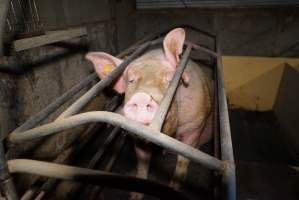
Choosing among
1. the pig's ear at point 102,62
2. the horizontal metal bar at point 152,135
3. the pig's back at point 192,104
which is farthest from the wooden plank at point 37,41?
the pig's back at point 192,104

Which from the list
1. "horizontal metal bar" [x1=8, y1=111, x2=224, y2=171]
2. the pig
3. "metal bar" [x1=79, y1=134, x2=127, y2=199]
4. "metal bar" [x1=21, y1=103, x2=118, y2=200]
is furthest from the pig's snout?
"metal bar" [x1=79, y1=134, x2=127, y2=199]

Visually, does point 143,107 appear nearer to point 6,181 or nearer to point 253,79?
point 6,181

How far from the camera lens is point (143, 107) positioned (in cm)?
130

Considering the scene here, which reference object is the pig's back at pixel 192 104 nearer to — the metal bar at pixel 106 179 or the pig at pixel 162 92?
the pig at pixel 162 92

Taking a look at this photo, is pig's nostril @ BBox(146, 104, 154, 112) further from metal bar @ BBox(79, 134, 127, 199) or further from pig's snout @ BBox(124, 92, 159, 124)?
metal bar @ BBox(79, 134, 127, 199)

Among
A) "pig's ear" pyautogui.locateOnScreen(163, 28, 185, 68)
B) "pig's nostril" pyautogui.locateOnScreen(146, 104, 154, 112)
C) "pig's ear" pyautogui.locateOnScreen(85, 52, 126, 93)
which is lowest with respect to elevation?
"pig's nostril" pyautogui.locateOnScreen(146, 104, 154, 112)

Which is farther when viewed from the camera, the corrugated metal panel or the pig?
the corrugated metal panel

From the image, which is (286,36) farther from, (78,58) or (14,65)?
(14,65)

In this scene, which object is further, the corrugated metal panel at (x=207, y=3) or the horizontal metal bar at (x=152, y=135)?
the corrugated metal panel at (x=207, y=3)

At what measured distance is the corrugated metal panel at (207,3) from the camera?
3904 millimetres

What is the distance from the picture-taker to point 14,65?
5.49 ft

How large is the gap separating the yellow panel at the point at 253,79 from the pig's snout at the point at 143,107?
332cm

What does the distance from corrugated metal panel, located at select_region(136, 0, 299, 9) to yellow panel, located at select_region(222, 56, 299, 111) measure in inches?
33.3

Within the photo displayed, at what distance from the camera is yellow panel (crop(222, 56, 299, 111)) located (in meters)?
4.17
